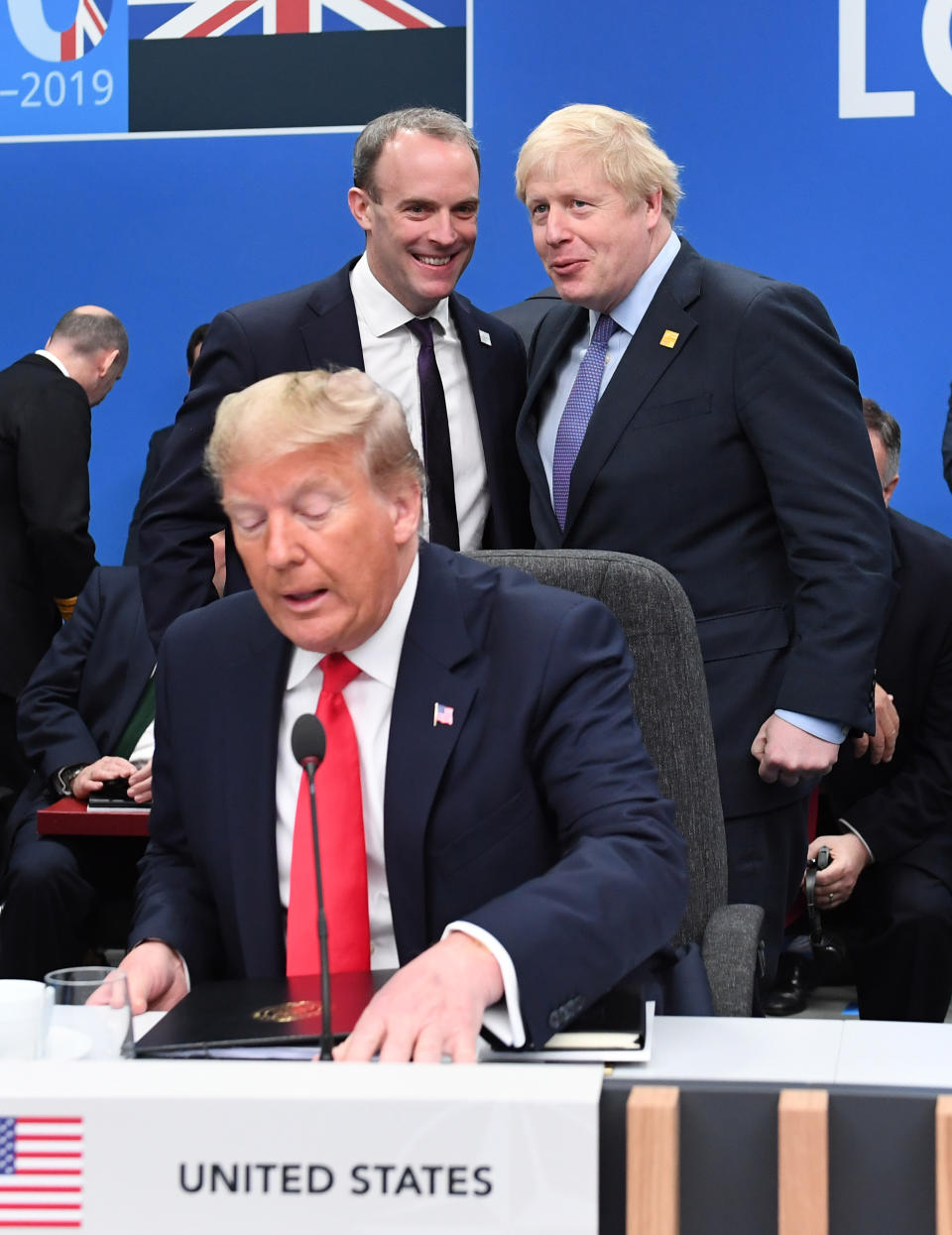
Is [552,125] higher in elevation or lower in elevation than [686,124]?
lower

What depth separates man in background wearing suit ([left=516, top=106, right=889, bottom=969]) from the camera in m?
2.47

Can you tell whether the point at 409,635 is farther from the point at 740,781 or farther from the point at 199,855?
the point at 740,781

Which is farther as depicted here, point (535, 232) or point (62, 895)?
point (62, 895)

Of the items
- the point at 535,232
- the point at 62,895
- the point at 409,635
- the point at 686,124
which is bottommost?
the point at 62,895

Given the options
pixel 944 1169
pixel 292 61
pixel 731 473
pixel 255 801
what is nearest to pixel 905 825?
pixel 731 473

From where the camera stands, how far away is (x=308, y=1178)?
1.07 meters

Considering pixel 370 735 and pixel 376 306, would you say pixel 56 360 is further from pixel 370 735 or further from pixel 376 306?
pixel 370 735

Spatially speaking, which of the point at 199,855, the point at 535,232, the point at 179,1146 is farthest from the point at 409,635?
the point at 535,232

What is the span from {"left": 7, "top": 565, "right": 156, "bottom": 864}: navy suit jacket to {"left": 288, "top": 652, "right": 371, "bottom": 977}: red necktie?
81.3 inches

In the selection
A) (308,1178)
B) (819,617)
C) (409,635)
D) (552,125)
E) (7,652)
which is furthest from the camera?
(7,652)

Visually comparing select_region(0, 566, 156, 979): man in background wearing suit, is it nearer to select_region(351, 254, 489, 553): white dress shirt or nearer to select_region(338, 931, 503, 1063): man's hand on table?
select_region(351, 254, 489, 553): white dress shirt

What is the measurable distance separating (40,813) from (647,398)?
1.44 meters

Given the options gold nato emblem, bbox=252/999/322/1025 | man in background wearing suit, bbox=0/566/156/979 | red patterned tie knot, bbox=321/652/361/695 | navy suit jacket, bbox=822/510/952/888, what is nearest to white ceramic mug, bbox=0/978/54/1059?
gold nato emblem, bbox=252/999/322/1025

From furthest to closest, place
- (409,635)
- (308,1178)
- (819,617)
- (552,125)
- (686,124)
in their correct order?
1. (686,124)
2. (552,125)
3. (819,617)
4. (409,635)
5. (308,1178)
